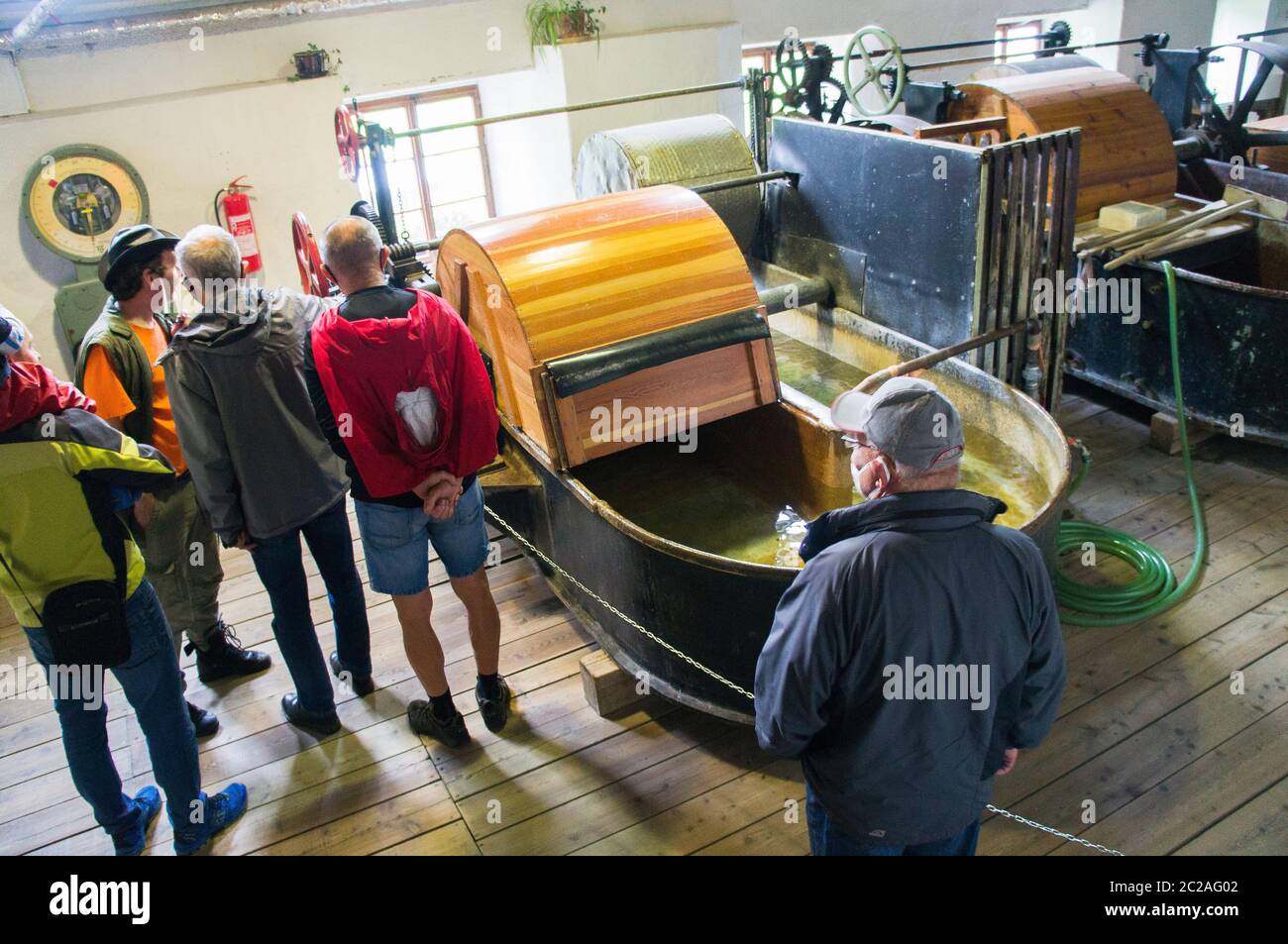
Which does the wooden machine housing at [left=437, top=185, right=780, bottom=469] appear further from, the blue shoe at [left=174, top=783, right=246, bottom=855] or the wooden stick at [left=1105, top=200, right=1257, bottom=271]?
the wooden stick at [left=1105, top=200, right=1257, bottom=271]

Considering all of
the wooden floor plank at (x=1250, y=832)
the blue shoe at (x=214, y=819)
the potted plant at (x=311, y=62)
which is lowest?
the wooden floor plank at (x=1250, y=832)

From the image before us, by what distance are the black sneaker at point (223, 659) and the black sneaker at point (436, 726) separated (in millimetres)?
774

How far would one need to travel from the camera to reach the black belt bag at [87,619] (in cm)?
249

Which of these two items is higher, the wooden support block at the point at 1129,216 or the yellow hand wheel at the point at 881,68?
the yellow hand wheel at the point at 881,68

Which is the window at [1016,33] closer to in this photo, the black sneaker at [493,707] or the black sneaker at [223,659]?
the black sneaker at [493,707]

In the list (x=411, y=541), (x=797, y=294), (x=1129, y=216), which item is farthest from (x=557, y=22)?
(x=411, y=541)

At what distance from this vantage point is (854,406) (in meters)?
2.65

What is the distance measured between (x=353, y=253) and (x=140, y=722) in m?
1.43

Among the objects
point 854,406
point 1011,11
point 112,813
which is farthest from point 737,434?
point 1011,11

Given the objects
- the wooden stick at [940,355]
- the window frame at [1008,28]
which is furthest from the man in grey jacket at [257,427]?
the window frame at [1008,28]

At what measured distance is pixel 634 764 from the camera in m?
3.28

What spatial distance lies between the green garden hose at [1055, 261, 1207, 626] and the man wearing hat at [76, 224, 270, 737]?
317 cm

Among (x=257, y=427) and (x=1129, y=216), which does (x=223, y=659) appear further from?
(x=1129, y=216)

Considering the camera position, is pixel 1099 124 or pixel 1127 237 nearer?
pixel 1127 237
